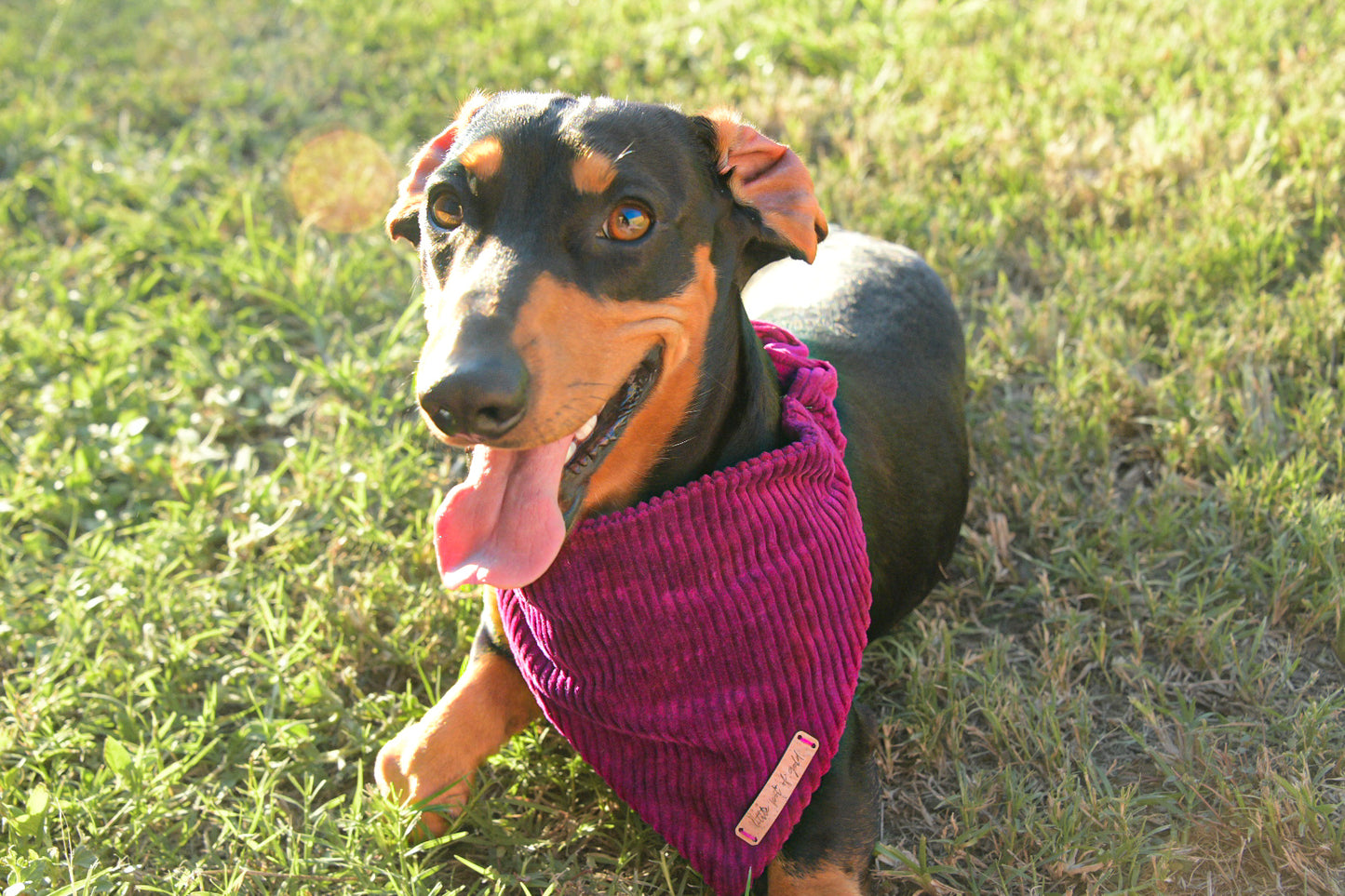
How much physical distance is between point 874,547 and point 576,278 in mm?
1209

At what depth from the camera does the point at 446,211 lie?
252 cm

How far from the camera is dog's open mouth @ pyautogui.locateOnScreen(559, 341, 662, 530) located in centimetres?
236

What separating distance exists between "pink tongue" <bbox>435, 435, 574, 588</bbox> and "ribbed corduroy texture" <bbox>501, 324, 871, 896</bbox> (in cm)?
17

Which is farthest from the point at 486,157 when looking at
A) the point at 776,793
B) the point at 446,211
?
the point at 776,793

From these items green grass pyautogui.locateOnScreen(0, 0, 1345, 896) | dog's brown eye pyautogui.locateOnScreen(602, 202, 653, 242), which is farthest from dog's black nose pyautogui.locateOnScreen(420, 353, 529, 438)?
green grass pyautogui.locateOnScreen(0, 0, 1345, 896)

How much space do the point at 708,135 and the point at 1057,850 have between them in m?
1.85

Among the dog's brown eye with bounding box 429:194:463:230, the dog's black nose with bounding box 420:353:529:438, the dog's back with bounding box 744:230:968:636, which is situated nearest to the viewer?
the dog's black nose with bounding box 420:353:529:438

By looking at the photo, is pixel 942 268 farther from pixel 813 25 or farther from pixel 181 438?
pixel 181 438

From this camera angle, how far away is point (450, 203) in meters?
2.50

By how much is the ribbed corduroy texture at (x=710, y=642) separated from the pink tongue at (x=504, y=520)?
0.17m

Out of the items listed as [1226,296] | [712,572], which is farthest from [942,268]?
[712,572]

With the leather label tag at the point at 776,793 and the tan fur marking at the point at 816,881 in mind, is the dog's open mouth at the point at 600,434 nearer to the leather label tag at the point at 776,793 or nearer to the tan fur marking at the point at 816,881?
the leather label tag at the point at 776,793

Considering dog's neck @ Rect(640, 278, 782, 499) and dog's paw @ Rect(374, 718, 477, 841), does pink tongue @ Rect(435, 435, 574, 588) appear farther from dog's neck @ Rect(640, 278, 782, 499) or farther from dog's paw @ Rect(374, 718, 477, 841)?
dog's paw @ Rect(374, 718, 477, 841)

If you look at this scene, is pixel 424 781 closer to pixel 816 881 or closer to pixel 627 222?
pixel 816 881
